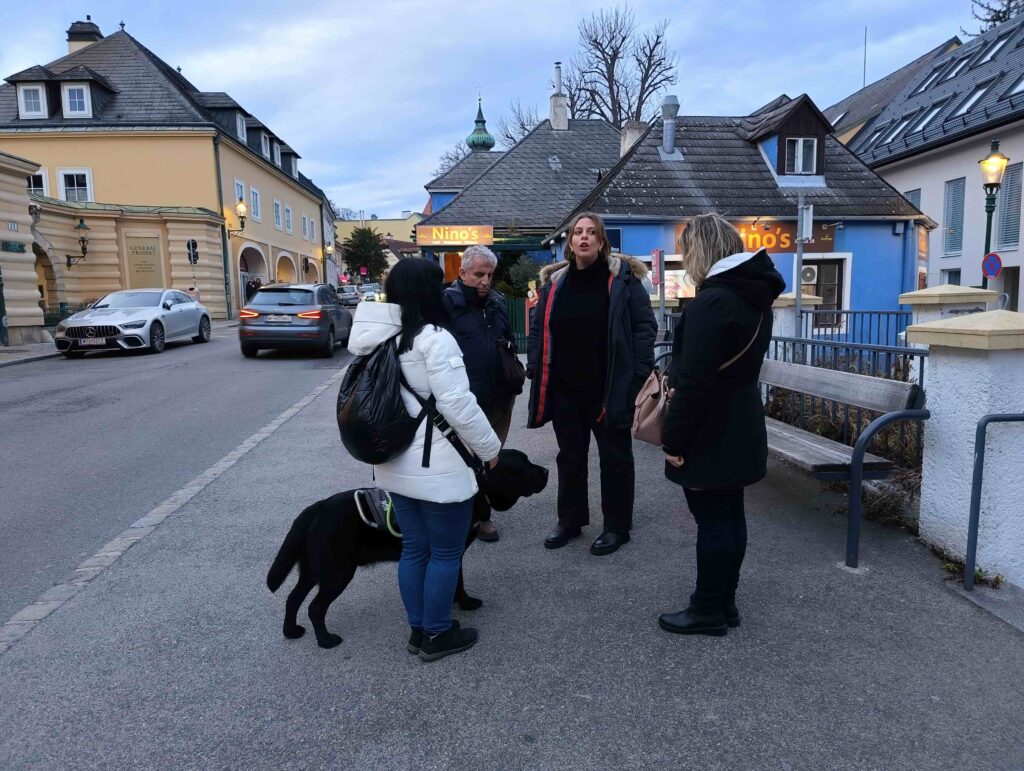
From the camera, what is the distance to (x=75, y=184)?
3212 cm

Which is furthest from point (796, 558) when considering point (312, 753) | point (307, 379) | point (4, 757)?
point (307, 379)

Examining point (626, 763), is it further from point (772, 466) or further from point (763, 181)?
point (763, 181)

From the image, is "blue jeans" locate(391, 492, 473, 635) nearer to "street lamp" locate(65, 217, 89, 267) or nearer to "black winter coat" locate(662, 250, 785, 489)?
"black winter coat" locate(662, 250, 785, 489)

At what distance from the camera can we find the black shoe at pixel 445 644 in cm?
298

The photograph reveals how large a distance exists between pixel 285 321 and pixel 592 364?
40.1 feet

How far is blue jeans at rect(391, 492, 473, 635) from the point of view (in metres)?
2.90

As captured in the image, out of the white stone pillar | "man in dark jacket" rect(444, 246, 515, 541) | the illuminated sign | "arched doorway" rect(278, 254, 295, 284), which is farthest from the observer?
"arched doorway" rect(278, 254, 295, 284)

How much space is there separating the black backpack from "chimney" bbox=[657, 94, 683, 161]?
52.6ft

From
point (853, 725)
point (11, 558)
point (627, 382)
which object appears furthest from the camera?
point (11, 558)

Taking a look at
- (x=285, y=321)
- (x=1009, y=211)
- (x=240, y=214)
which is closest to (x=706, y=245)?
(x=285, y=321)

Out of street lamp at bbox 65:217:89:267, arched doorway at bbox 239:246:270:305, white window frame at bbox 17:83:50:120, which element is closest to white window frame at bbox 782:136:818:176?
street lamp at bbox 65:217:89:267

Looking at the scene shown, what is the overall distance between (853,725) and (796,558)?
61.0 inches

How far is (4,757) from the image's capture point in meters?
2.40

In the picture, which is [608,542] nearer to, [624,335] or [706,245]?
[624,335]
